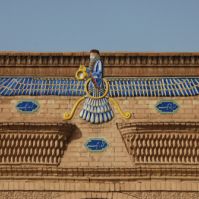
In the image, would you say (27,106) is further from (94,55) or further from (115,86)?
(115,86)

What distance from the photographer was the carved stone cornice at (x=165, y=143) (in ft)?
45.9

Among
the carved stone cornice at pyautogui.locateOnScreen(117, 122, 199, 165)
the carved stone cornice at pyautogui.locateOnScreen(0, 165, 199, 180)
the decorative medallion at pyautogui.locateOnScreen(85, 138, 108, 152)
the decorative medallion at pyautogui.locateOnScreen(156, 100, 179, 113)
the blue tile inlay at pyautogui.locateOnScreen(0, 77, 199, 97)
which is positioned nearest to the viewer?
the carved stone cornice at pyautogui.locateOnScreen(0, 165, 199, 180)

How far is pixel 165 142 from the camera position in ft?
45.9

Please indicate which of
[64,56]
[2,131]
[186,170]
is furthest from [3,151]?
[186,170]

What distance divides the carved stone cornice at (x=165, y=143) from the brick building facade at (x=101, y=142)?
2 cm

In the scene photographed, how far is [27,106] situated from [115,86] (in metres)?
1.80

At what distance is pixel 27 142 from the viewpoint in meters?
14.0

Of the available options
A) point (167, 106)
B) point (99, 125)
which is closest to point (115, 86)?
point (99, 125)

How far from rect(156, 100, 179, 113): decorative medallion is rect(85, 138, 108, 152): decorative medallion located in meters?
1.29

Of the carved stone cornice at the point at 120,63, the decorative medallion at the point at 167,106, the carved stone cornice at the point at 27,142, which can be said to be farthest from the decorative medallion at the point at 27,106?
the decorative medallion at the point at 167,106

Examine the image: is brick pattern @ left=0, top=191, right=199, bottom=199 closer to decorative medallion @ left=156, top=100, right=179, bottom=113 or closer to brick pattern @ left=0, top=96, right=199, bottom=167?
brick pattern @ left=0, top=96, right=199, bottom=167

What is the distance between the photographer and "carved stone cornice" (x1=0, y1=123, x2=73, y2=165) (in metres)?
14.0

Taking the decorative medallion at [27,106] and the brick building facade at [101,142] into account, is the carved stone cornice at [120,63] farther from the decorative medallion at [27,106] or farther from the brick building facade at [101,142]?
the decorative medallion at [27,106]

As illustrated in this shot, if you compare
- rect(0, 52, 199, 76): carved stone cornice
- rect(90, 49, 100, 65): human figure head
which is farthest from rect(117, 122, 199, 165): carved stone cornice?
rect(90, 49, 100, 65): human figure head
